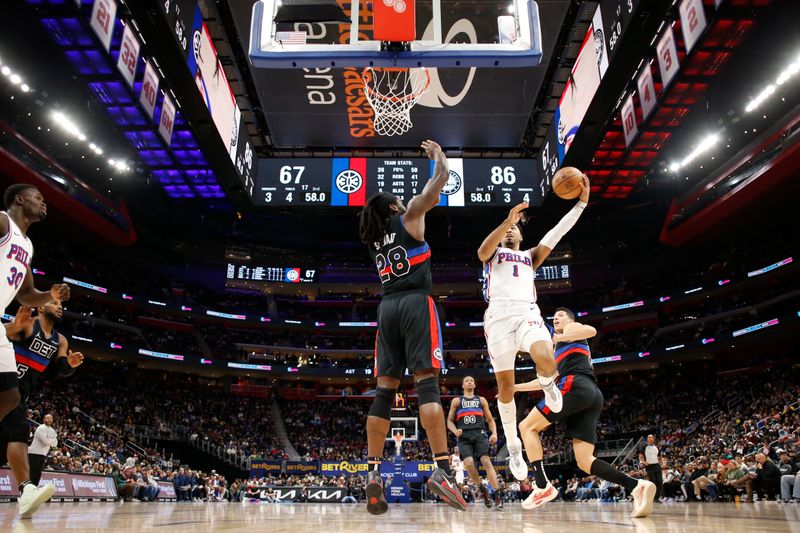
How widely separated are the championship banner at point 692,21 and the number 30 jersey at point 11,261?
13255 mm

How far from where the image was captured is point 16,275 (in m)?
3.87

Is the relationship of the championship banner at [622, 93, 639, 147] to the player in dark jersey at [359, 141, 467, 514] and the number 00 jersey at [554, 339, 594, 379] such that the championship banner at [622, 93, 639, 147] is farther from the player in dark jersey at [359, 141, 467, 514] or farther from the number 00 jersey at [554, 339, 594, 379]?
the player in dark jersey at [359, 141, 467, 514]

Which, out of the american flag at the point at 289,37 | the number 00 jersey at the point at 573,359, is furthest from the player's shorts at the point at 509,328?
the american flag at the point at 289,37

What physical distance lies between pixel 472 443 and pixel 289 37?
666 cm

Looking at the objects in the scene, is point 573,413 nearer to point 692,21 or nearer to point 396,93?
point 396,93

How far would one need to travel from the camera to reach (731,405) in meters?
25.2

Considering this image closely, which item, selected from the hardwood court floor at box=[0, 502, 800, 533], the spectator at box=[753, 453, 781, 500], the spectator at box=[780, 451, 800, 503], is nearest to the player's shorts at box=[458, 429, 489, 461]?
the hardwood court floor at box=[0, 502, 800, 533]

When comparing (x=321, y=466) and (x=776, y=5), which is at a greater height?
(x=776, y=5)

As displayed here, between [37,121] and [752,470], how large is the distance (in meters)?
27.1

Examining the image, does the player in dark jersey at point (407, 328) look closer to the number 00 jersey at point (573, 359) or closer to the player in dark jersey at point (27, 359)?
the number 00 jersey at point (573, 359)

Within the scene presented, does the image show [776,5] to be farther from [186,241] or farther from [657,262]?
[186,241]

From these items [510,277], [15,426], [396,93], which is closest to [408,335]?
[510,277]

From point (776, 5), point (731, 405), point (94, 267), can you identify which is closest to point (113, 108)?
point (94, 267)

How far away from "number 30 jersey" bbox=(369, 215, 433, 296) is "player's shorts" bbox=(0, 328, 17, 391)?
2.56m
